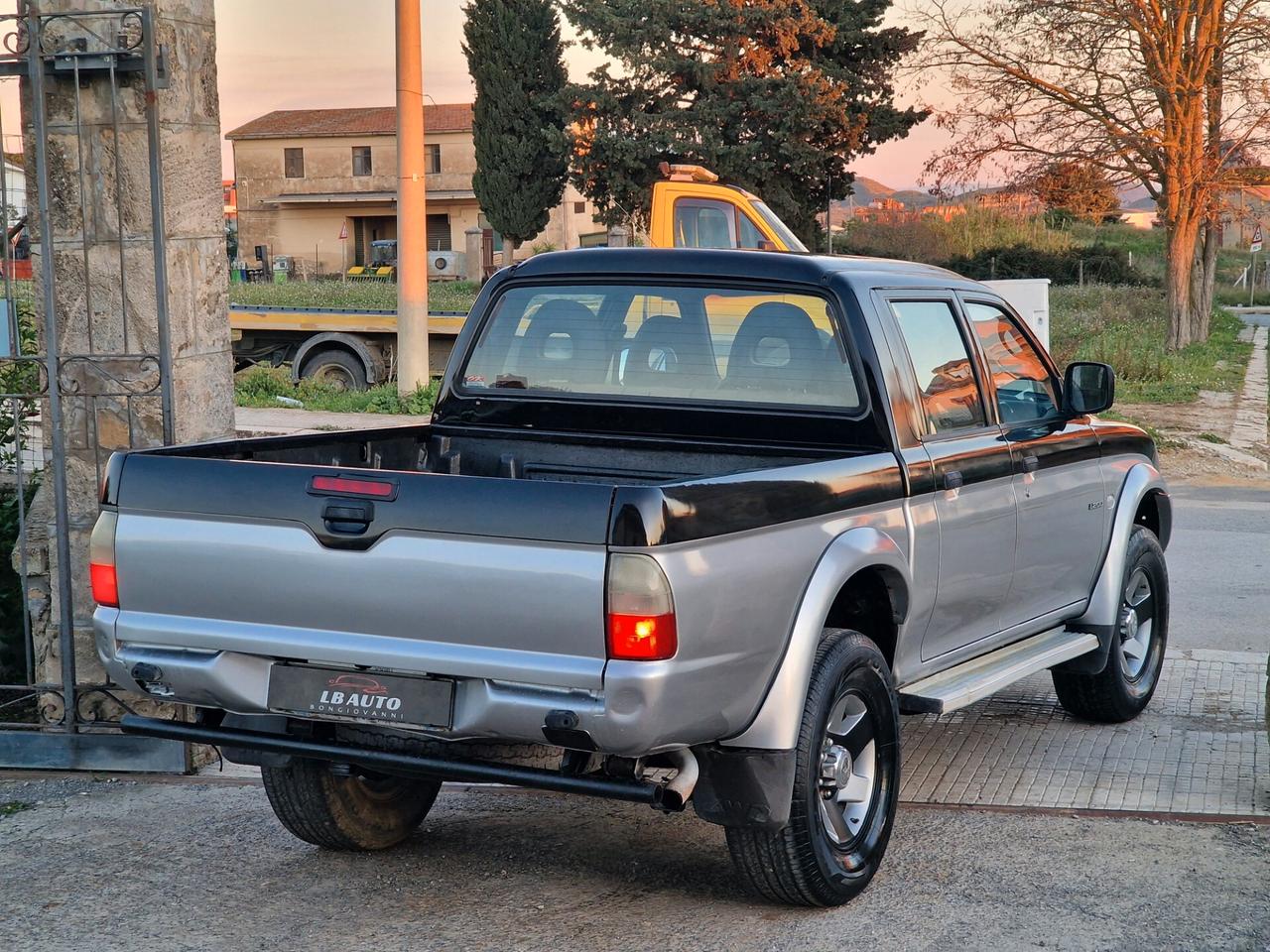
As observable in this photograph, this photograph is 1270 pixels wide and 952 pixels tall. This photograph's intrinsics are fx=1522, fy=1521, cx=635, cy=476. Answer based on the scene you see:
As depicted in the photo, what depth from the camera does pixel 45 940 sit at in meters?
4.25

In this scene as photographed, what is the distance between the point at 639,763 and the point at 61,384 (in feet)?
10.6

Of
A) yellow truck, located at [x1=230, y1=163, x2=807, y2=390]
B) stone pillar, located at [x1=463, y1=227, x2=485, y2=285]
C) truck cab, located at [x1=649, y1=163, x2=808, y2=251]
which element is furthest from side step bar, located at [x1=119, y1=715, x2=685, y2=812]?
stone pillar, located at [x1=463, y1=227, x2=485, y2=285]

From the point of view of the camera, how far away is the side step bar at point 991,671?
4.90 m

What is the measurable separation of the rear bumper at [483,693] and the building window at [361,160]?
227ft

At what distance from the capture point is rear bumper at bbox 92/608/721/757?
3.62 metres

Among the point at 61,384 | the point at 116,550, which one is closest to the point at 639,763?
the point at 116,550

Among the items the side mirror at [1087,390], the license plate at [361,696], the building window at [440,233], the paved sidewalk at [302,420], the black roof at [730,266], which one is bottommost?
the paved sidewalk at [302,420]

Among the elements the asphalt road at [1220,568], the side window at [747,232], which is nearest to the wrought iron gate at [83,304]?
the asphalt road at [1220,568]

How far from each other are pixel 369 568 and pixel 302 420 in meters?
15.3

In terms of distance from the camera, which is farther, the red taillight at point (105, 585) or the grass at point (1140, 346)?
the grass at point (1140, 346)

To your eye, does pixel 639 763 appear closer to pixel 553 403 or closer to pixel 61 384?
pixel 553 403

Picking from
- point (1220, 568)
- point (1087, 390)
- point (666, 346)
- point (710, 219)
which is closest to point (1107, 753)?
point (1087, 390)

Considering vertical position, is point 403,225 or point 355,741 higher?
point 403,225

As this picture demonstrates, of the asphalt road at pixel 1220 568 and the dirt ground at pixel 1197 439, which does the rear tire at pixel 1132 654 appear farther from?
the dirt ground at pixel 1197 439
